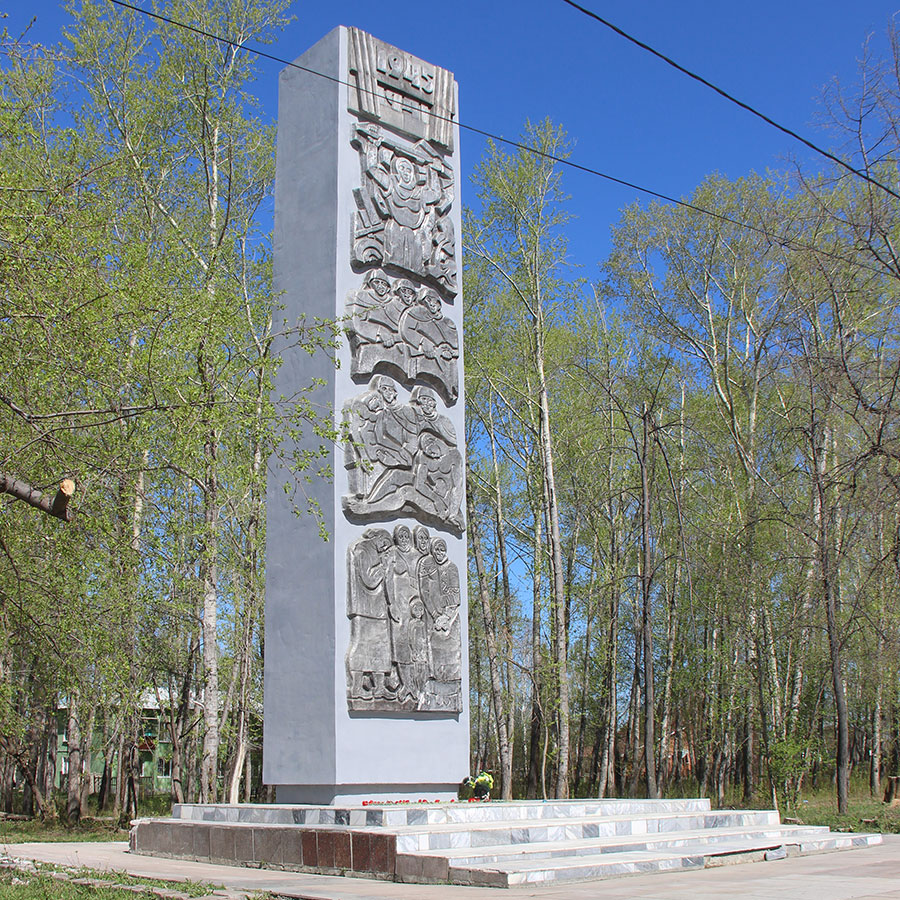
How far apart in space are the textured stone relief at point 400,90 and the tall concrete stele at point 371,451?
0.06ft

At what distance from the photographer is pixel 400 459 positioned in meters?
10.3

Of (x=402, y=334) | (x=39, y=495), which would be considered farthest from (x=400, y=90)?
(x=39, y=495)

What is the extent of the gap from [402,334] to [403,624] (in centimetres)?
295

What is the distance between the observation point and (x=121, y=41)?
52.4ft

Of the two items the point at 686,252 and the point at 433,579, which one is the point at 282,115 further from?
the point at 686,252

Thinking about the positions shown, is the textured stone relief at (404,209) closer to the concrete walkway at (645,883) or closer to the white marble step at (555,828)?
the white marble step at (555,828)

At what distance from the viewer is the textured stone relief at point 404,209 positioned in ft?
34.8

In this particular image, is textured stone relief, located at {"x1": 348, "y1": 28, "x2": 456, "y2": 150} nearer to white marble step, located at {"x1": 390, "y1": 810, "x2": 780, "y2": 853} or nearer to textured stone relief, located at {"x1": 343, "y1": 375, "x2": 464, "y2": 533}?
textured stone relief, located at {"x1": 343, "y1": 375, "x2": 464, "y2": 533}

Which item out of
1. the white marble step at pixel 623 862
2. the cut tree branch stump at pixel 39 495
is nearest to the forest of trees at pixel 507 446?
the cut tree branch stump at pixel 39 495

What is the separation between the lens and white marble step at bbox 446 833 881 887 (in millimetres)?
6316

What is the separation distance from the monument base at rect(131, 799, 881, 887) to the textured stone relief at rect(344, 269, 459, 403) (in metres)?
4.21

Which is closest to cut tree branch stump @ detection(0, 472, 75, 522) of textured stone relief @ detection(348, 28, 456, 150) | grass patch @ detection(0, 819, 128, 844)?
textured stone relief @ detection(348, 28, 456, 150)

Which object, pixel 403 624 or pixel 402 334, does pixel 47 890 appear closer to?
pixel 403 624

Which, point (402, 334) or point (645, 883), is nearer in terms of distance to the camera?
point (645, 883)
